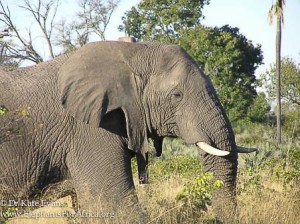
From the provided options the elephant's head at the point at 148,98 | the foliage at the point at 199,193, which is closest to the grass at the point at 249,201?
the foliage at the point at 199,193

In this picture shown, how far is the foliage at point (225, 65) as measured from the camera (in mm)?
36812

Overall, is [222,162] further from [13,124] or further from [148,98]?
[13,124]

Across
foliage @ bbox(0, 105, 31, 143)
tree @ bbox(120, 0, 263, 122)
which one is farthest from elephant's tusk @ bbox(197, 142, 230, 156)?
tree @ bbox(120, 0, 263, 122)

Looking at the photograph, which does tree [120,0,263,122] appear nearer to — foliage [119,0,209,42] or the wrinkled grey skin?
foliage [119,0,209,42]

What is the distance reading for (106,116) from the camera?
8641mm

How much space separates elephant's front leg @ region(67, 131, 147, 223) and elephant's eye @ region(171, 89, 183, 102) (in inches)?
27.6

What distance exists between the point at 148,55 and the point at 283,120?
3196 cm

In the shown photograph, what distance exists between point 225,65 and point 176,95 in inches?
1179

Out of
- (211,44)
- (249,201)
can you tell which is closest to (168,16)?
(211,44)

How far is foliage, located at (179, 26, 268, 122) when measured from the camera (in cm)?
3681

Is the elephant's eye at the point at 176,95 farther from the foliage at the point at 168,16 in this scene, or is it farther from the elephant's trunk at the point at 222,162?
the foliage at the point at 168,16

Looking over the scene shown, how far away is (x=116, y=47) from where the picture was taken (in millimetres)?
8844

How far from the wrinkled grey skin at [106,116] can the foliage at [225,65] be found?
86.0 ft

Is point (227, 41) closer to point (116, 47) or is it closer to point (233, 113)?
point (233, 113)
